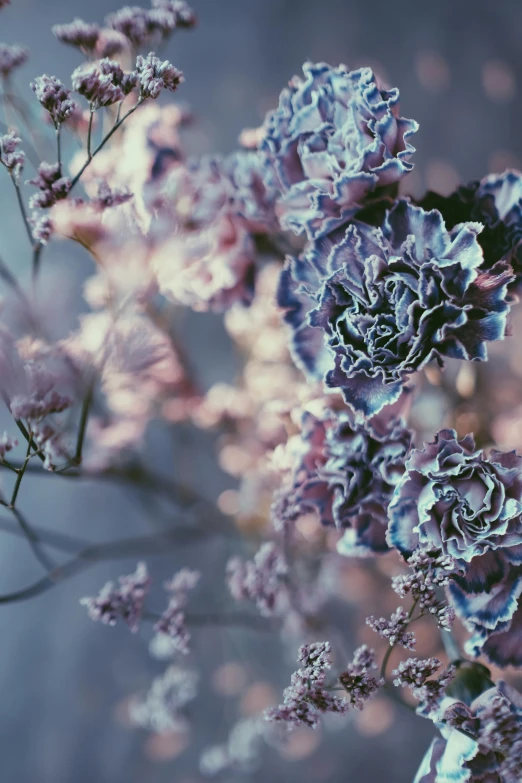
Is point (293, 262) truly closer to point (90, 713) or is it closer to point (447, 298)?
point (447, 298)

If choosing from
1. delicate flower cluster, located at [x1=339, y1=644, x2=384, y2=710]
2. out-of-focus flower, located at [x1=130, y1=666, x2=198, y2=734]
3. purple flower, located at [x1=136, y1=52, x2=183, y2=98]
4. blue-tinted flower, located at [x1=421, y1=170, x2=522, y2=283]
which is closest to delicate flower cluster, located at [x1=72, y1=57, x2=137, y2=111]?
purple flower, located at [x1=136, y1=52, x2=183, y2=98]

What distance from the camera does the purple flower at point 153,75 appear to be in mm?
265

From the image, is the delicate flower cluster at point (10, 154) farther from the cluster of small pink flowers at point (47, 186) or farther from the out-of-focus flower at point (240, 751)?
the out-of-focus flower at point (240, 751)

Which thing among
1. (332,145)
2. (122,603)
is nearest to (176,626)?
(122,603)

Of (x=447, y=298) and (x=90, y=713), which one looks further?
(x=90, y=713)

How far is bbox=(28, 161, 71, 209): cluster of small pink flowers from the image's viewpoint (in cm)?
27

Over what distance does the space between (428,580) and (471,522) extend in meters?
0.03

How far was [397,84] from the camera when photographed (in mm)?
630

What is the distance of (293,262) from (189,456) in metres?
0.37

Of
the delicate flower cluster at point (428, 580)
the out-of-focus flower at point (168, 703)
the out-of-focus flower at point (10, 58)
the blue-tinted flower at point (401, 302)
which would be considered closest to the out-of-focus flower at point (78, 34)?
the out-of-focus flower at point (10, 58)

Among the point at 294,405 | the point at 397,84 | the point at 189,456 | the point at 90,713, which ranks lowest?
the point at 90,713

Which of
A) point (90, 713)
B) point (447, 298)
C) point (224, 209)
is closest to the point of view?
point (447, 298)

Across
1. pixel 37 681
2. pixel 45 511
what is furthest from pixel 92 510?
pixel 37 681

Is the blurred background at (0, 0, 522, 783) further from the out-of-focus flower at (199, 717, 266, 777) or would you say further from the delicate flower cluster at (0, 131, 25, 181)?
the delicate flower cluster at (0, 131, 25, 181)
